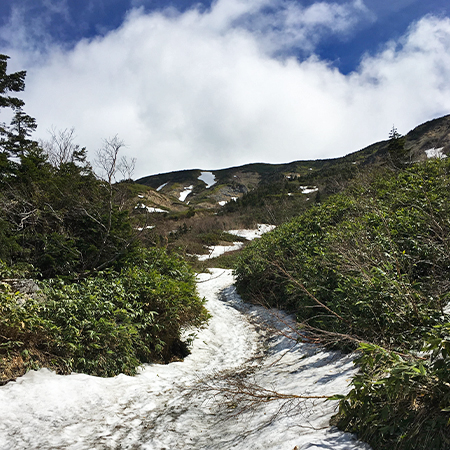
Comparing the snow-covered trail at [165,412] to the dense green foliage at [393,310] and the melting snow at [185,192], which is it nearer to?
the dense green foliage at [393,310]

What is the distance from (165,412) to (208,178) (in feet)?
359

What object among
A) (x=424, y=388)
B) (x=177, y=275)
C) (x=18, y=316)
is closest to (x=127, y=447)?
(x=18, y=316)

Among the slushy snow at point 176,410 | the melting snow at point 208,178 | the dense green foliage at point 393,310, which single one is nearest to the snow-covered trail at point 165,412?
the slushy snow at point 176,410

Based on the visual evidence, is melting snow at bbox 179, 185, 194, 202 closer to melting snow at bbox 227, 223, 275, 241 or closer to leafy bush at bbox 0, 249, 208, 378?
melting snow at bbox 227, 223, 275, 241

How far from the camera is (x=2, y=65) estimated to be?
12078 mm

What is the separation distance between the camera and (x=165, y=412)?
327 cm

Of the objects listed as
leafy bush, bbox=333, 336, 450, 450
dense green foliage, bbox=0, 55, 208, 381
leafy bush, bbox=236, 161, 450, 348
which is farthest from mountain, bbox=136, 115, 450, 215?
leafy bush, bbox=333, 336, 450, 450

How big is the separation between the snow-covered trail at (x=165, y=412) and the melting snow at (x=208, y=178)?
97758 mm

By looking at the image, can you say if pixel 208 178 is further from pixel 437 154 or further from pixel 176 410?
pixel 176 410

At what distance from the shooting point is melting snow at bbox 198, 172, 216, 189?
4130 inches

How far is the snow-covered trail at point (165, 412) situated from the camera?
2.32m

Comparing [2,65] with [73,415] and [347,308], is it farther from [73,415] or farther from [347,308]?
[347,308]

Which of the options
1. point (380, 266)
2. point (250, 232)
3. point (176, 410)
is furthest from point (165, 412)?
point (250, 232)

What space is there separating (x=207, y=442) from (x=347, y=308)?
7.89ft
